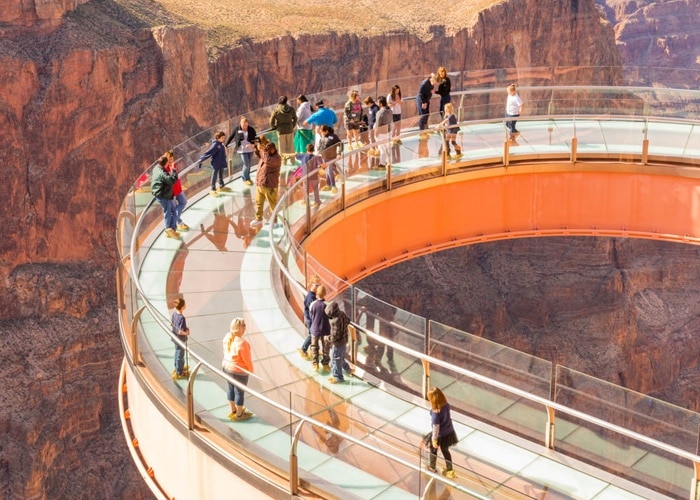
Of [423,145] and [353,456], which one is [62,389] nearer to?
[423,145]

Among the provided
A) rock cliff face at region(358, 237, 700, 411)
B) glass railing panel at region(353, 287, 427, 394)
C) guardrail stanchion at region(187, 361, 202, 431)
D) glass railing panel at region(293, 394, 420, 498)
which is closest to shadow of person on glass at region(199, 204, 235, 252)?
glass railing panel at region(353, 287, 427, 394)

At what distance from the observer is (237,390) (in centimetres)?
1534

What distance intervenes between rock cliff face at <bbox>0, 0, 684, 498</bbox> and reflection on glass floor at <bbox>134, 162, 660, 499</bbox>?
114 ft

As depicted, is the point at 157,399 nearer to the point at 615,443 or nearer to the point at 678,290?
the point at 615,443

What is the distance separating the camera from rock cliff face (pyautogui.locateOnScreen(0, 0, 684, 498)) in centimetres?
5344

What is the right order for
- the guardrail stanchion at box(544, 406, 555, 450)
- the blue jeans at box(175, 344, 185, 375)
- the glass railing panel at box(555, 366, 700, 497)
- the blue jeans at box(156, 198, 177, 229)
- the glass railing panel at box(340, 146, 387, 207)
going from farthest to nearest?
1. the glass railing panel at box(340, 146, 387, 207)
2. the blue jeans at box(156, 198, 177, 229)
3. the blue jeans at box(175, 344, 185, 375)
4. the guardrail stanchion at box(544, 406, 555, 450)
5. the glass railing panel at box(555, 366, 700, 497)

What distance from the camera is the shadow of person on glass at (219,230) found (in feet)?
73.0

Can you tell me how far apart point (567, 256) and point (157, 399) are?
57.2 metres

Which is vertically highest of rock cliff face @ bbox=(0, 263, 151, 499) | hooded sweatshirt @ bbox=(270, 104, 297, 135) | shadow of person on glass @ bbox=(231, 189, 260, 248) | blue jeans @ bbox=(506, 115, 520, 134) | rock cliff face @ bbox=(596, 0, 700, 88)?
hooded sweatshirt @ bbox=(270, 104, 297, 135)

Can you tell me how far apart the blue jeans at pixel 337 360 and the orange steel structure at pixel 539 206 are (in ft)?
30.2

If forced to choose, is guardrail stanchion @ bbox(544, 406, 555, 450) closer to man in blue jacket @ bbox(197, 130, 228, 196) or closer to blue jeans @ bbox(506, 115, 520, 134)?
man in blue jacket @ bbox(197, 130, 228, 196)

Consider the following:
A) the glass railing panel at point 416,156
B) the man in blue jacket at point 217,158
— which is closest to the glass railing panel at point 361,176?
the glass railing panel at point 416,156

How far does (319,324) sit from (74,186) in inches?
1756

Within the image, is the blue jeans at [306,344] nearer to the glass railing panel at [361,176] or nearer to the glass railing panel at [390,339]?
the glass railing panel at [390,339]
